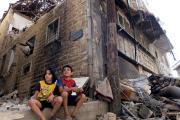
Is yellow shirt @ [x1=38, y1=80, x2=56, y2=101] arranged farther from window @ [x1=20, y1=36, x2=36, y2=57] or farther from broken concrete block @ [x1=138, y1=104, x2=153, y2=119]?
window @ [x1=20, y1=36, x2=36, y2=57]

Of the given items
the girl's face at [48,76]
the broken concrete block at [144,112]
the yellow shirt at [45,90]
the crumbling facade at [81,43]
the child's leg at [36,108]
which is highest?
the crumbling facade at [81,43]

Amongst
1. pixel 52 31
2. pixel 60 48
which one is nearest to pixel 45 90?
pixel 60 48

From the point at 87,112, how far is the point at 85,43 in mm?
3472

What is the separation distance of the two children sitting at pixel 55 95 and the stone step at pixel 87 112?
21 centimetres

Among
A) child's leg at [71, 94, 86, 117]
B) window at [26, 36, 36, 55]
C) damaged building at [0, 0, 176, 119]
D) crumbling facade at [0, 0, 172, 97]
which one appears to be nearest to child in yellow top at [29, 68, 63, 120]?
child's leg at [71, 94, 86, 117]

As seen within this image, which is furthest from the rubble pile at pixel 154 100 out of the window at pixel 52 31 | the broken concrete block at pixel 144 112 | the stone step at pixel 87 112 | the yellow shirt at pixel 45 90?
the window at pixel 52 31

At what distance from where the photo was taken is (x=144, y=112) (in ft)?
19.6

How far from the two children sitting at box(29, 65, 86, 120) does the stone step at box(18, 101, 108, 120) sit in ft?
0.69

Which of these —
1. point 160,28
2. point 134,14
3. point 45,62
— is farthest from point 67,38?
point 160,28

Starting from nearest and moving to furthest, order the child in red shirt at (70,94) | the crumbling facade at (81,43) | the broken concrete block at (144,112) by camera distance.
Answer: the child in red shirt at (70,94)
the broken concrete block at (144,112)
the crumbling facade at (81,43)

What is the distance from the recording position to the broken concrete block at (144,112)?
5.85 meters

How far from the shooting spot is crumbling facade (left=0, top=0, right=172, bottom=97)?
8.29 meters

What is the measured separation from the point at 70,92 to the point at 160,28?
1015 cm

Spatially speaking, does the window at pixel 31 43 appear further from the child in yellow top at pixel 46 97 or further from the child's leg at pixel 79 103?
the child's leg at pixel 79 103
